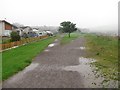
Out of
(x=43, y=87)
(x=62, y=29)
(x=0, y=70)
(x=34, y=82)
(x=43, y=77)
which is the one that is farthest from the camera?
(x=62, y=29)

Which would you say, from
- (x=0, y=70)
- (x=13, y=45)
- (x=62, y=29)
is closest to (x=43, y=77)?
(x=0, y=70)

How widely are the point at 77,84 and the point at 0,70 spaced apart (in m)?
5.65

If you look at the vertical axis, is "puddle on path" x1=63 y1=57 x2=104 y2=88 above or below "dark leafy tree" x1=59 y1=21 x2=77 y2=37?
below

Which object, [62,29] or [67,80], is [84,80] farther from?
[62,29]

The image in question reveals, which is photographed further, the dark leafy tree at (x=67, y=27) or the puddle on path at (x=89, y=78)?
the dark leafy tree at (x=67, y=27)

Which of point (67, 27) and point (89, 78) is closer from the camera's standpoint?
point (89, 78)

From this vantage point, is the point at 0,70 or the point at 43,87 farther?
the point at 0,70

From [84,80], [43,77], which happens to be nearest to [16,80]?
[43,77]

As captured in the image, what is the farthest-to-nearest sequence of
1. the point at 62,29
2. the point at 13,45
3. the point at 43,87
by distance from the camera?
the point at 62,29 < the point at 13,45 < the point at 43,87

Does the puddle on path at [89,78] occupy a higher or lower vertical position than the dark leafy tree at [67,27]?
lower

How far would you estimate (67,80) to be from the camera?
42.3 feet

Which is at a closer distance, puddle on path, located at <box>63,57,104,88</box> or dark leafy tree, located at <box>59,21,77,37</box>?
puddle on path, located at <box>63,57,104,88</box>

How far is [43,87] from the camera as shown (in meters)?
11.4

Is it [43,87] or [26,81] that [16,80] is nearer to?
[26,81]
